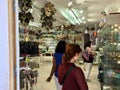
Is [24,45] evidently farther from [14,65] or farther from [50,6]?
[50,6]

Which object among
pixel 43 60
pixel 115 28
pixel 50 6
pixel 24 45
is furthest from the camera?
pixel 43 60

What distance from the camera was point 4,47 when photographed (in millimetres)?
2268

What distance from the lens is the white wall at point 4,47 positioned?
7.39 feet

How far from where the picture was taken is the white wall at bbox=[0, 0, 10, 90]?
225cm

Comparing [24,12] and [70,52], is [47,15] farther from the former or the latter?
[70,52]

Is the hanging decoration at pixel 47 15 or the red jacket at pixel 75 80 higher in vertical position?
the hanging decoration at pixel 47 15

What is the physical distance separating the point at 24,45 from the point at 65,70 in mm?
1003

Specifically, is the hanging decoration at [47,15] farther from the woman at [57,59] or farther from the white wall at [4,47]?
the white wall at [4,47]

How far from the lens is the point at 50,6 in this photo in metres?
4.69

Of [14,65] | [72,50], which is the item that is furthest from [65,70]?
[14,65]

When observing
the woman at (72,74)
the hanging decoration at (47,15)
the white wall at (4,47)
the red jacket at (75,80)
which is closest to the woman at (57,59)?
the hanging decoration at (47,15)

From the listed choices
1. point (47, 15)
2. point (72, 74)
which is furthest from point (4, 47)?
point (47, 15)

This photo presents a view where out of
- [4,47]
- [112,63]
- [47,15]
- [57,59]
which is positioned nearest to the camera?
[4,47]

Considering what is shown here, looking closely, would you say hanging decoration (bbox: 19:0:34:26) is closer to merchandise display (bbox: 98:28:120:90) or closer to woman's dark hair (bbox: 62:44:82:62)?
woman's dark hair (bbox: 62:44:82:62)
